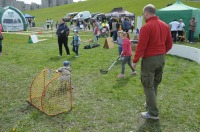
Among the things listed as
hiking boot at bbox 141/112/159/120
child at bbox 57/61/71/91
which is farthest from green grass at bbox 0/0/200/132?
child at bbox 57/61/71/91

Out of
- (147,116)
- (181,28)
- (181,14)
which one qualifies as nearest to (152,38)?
(147,116)

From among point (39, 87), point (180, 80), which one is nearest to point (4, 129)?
point (39, 87)

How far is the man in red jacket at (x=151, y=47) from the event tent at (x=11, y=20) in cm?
3075

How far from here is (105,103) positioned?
6.96 m

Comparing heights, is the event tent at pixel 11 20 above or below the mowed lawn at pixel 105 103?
above

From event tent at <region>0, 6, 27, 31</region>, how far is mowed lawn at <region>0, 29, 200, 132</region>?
23470mm

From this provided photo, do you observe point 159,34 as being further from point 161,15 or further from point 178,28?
point 161,15

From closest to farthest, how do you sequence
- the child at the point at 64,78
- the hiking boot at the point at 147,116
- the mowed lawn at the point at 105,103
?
the mowed lawn at the point at 105,103, the hiking boot at the point at 147,116, the child at the point at 64,78

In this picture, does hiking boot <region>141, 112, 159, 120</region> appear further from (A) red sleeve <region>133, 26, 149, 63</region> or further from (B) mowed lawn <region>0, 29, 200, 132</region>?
(A) red sleeve <region>133, 26, 149, 63</region>

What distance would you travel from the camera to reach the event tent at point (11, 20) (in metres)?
32.9

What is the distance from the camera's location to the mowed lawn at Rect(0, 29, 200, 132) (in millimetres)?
5648

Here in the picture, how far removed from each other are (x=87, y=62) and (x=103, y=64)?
2.84 ft

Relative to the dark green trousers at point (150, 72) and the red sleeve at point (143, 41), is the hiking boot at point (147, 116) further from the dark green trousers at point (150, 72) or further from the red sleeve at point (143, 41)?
the red sleeve at point (143, 41)

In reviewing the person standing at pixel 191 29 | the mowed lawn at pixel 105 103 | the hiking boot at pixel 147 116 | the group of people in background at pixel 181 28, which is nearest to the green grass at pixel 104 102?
the mowed lawn at pixel 105 103
